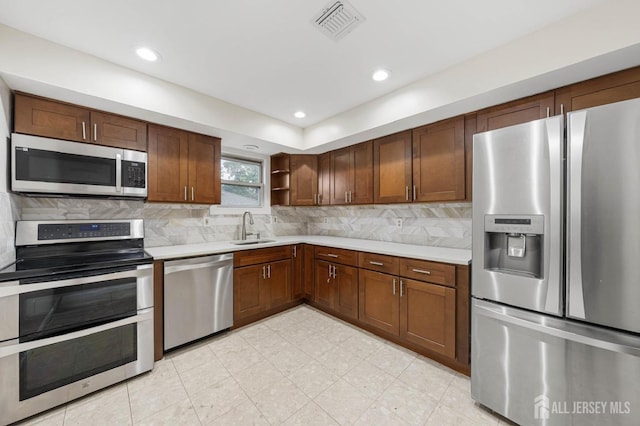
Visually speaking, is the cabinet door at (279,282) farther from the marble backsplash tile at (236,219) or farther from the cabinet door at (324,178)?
the cabinet door at (324,178)

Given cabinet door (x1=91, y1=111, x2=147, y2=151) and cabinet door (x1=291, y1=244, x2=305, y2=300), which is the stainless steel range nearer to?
cabinet door (x1=91, y1=111, x2=147, y2=151)

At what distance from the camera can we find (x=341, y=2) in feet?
4.81

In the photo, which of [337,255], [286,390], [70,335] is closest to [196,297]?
Answer: [70,335]

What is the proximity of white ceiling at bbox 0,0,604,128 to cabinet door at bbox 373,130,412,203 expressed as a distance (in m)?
0.63

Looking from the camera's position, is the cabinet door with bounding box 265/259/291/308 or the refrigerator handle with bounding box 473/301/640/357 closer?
the refrigerator handle with bounding box 473/301/640/357

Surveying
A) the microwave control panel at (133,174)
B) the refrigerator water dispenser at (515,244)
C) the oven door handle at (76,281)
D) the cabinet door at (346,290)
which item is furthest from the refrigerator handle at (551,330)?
the microwave control panel at (133,174)

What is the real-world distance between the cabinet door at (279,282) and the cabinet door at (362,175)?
1.23 metres

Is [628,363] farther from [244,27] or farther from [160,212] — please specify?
[160,212]

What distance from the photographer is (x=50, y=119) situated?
76.0 inches

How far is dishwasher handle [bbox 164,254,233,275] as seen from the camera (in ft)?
7.27

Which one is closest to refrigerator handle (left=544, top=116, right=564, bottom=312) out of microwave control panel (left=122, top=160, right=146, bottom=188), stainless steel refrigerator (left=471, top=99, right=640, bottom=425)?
stainless steel refrigerator (left=471, top=99, right=640, bottom=425)

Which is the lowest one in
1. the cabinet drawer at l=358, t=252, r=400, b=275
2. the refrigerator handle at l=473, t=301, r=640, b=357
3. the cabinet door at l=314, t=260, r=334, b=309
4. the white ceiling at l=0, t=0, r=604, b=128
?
the cabinet door at l=314, t=260, r=334, b=309

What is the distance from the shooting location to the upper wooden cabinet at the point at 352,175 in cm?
305

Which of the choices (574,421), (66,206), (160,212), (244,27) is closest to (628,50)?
(574,421)
